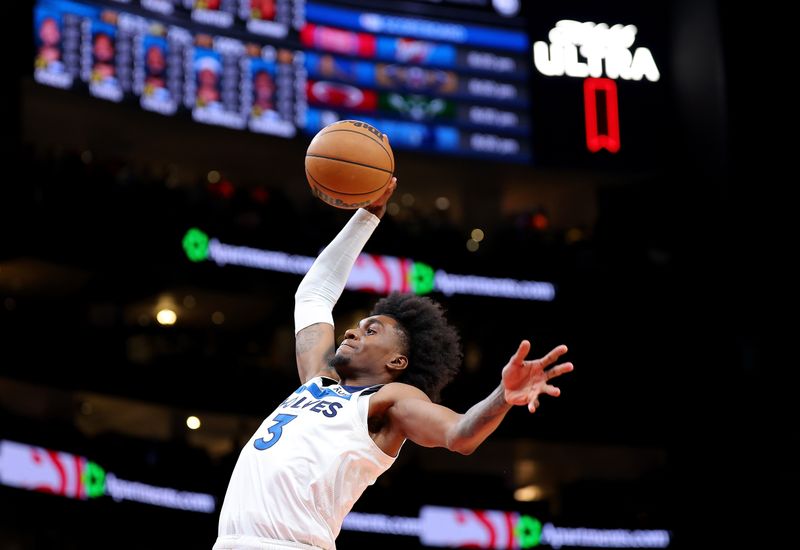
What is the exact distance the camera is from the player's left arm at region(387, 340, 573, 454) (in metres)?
4.30

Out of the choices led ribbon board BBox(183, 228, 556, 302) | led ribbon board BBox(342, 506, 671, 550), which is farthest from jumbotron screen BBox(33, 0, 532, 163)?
led ribbon board BBox(342, 506, 671, 550)

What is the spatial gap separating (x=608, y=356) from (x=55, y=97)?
409 inches

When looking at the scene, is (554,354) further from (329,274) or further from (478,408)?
(329,274)

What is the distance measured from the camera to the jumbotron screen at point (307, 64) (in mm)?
16516

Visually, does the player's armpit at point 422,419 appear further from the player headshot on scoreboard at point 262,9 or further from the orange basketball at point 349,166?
the player headshot on scoreboard at point 262,9

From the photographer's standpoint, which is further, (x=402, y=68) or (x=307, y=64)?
(x=402, y=68)

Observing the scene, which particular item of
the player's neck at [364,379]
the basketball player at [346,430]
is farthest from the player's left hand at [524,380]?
the player's neck at [364,379]

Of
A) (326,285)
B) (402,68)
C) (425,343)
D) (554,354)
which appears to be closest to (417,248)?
(402,68)

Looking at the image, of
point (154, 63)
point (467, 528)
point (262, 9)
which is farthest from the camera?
point (467, 528)

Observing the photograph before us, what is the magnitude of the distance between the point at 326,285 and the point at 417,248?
1343 cm

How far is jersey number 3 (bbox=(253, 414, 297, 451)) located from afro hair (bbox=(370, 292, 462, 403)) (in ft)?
1.94

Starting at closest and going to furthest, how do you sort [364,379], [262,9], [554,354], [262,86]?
[554,354]
[364,379]
[262,86]
[262,9]

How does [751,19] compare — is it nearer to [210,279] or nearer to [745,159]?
[745,159]

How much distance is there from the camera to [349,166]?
614 centimetres
